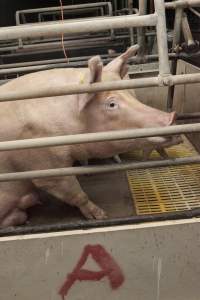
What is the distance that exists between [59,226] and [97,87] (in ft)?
1.92

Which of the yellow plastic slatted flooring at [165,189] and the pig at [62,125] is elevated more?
the pig at [62,125]

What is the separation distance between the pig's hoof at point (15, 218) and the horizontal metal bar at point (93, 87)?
33.2 inches

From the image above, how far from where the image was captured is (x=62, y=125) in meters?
2.08

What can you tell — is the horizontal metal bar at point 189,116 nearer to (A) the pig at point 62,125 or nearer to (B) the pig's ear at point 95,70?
(A) the pig at point 62,125

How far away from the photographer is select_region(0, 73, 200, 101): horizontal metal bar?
157 cm

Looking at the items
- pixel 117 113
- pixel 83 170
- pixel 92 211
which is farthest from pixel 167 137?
pixel 92 211

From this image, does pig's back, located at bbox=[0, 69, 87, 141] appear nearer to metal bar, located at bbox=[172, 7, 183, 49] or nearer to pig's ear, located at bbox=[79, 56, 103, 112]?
pig's ear, located at bbox=[79, 56, 103, 112]

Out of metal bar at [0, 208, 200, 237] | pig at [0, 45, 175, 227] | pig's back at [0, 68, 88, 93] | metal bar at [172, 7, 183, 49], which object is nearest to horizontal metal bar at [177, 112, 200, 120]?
metal bar at [172, 7, 183, 49]

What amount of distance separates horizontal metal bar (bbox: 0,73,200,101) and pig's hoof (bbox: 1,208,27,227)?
2.77 feet

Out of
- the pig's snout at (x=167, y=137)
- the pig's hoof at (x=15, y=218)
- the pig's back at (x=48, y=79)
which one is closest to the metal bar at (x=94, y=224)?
the pig's snout at (x=167, y=137)

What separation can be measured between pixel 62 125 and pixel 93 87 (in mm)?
521

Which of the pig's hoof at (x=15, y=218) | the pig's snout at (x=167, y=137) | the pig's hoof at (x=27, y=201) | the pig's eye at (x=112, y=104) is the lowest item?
the pig's hoof at (x=15, y=218)

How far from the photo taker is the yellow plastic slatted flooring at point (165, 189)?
2204 mm

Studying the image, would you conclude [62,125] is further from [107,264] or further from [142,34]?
[142,34]
